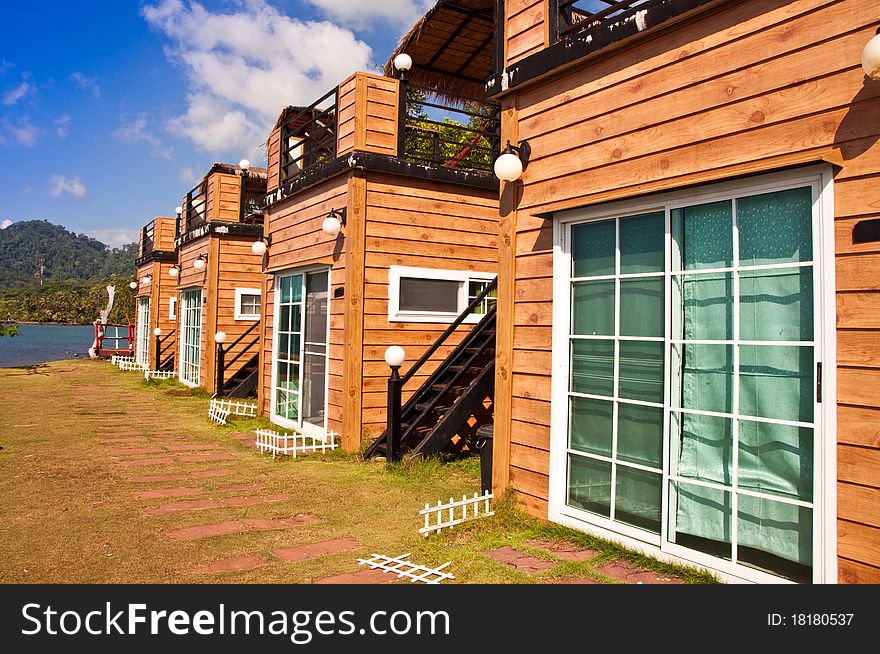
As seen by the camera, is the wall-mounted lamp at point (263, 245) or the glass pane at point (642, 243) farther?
the wall-mounted lamp at point (263, 245)

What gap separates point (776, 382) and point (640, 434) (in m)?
0.94

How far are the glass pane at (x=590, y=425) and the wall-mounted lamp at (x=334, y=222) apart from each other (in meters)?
4.22

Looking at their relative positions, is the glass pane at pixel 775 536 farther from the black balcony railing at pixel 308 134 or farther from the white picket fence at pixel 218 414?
the white picket fence at pixel 218 414

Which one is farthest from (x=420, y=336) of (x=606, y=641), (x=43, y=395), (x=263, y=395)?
(x=43, y=395)

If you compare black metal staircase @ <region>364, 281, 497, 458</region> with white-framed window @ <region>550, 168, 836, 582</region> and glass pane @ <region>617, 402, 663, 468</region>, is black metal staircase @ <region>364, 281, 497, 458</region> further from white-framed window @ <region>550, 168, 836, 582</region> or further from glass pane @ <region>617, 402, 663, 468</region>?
glass pane @ <region>617, 402, 663, 468</region>

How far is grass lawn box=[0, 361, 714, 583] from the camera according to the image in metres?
3.81

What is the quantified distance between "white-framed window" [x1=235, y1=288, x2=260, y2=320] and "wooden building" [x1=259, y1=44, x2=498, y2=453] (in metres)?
5.10

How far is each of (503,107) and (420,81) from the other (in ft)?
15.8

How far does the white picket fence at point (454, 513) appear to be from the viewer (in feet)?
14.7

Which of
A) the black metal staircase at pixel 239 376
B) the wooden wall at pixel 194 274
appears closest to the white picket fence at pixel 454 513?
the black metal staircase at pixel 239 376

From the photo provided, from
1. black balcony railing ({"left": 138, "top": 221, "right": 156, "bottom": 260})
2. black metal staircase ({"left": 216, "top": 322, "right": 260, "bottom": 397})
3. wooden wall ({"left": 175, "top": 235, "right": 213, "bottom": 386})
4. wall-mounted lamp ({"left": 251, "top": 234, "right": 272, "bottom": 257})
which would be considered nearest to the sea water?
black balcony railing ({"left": 138, "top": 221, "right": 156, "bottom": 260})

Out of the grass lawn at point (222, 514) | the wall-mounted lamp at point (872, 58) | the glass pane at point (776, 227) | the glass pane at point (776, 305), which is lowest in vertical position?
the grass lawn at point (222, 514)

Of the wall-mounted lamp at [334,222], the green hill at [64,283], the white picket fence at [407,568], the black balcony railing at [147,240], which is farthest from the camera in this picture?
the green hill at [64,283]

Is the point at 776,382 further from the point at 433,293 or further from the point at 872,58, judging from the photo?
the point at 433,293
